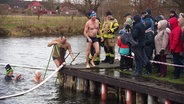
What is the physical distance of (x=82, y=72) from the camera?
47.4ft

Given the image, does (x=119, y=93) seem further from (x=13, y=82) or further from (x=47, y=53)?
(x=47, y=53)

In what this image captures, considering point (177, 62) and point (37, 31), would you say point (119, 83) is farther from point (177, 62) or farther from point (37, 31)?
point (37, 31)

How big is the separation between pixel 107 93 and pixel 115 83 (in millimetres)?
1274

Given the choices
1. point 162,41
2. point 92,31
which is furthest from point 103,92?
point 162,41

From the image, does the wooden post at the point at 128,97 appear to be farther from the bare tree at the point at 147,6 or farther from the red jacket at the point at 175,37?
the bare tree at the point at 147,6

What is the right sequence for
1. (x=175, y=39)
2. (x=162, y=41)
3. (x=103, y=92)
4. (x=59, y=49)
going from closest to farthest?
(x=175, y=39) < (x=162, y=41) < (x=103, y=92) < (x=59, y=49)

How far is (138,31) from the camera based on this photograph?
12.8 m

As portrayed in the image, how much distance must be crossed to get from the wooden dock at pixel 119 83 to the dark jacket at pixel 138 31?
121 centimetres

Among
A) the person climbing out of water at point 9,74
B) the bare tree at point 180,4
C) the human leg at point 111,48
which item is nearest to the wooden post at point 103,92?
the human leg at point 111,48

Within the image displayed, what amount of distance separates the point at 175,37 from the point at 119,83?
2.23 metres

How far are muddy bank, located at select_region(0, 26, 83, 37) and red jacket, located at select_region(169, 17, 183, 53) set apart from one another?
111ft

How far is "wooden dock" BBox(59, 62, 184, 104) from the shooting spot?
1124 centimetres

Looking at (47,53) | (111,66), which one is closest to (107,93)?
(111,66)

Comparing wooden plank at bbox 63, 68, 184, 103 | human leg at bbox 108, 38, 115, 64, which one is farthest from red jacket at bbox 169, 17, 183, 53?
human leg at bbox 108, 38, 115, 64
